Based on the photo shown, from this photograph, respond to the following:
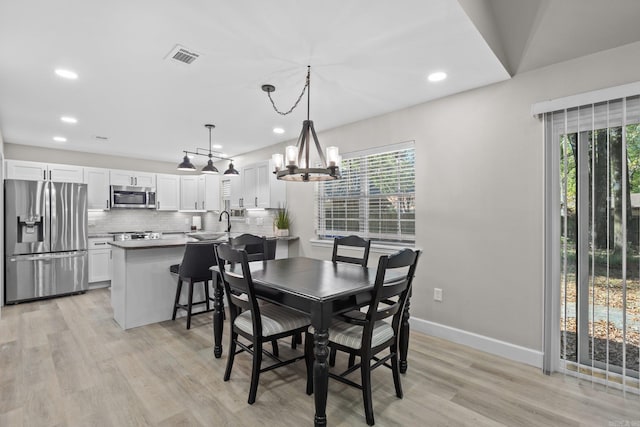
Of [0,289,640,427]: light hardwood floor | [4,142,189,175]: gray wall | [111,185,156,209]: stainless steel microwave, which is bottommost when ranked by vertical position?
[0,289,640,427]: light hardwood floor

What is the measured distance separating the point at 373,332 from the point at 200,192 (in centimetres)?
566

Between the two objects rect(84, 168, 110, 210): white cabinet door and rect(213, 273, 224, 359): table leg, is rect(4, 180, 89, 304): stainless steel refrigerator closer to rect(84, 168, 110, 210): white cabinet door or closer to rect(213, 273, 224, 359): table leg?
rect(84, 168, 110, 210): white cabinet door

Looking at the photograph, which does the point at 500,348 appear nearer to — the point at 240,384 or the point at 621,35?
the point at 240,384

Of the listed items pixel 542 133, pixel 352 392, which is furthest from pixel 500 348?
pixel 542 133

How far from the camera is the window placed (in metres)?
3.50

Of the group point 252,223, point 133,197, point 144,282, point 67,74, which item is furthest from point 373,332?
point 133,197

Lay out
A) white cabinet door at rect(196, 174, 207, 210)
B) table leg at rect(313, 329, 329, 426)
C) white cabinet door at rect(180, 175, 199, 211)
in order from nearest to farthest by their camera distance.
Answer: table leg at rect(313, 329, 329, 426) < white cabinet door at rect(196, 174, 207, 210) < white cabinet door at rect(180, 175, 199, 211)

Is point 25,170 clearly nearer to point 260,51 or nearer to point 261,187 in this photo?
point 261,187

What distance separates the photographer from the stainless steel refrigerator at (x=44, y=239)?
4375mm

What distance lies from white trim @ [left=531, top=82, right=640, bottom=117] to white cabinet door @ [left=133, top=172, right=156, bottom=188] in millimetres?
6403

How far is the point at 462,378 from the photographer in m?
2.37

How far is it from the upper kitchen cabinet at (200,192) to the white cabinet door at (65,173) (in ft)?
5.83

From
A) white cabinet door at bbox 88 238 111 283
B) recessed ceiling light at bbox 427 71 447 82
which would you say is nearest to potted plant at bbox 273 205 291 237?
recessed ceiling light at bbox 427 71 447 82

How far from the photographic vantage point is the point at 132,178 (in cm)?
603
